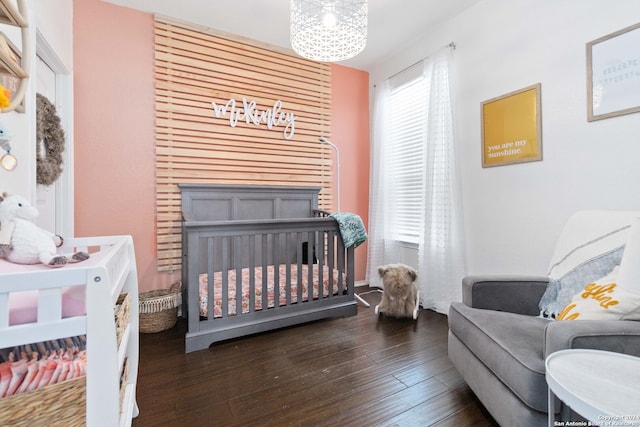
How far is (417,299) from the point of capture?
2.60 meters

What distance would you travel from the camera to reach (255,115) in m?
3.04

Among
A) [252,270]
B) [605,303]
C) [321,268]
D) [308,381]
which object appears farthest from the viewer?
[321,268]

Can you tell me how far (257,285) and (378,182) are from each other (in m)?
1.91

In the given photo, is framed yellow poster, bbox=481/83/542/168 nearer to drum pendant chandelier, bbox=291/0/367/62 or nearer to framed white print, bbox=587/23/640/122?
framed white print, bbox=587/23/640/122

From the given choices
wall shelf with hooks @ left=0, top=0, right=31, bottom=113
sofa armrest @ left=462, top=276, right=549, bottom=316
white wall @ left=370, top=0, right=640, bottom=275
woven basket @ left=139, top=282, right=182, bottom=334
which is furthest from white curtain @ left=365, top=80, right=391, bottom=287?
wall shelf with hooks @ left=0, top=0, right=31, bottom=113

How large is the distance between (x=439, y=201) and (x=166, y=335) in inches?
102

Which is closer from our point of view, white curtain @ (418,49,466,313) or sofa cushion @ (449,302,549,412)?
sofa cushion @ (449,302,549,412)

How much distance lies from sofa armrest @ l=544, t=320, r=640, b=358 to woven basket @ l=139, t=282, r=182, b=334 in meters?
2.46

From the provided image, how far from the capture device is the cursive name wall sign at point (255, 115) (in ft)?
9.50

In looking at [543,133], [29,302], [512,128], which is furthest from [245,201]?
[543,133]

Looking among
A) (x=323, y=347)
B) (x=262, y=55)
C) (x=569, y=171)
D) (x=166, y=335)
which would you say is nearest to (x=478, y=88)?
(x=569, y=171)

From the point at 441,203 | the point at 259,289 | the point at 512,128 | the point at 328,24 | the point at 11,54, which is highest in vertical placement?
the point at 328,24

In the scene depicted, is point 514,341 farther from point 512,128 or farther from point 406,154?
point 406,154

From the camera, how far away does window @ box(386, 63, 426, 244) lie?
9.89 feet
